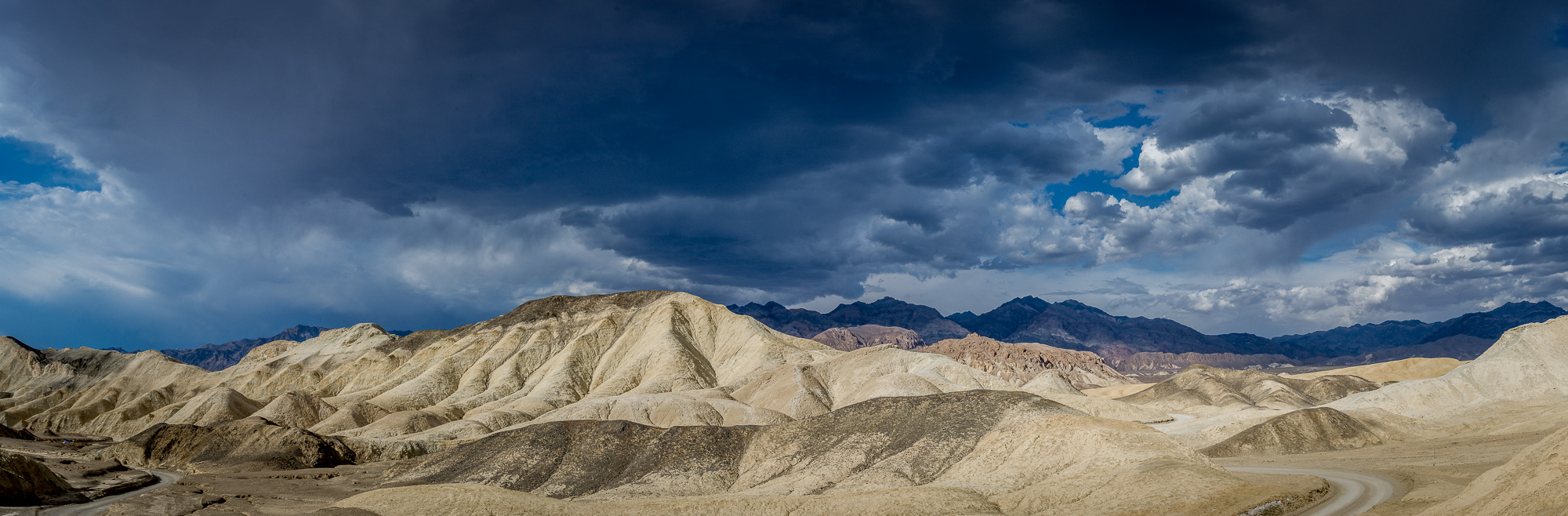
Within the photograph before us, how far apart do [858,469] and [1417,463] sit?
121ft

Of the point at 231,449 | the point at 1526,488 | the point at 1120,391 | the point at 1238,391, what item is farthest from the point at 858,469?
the point at 1120,391

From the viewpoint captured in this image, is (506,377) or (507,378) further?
(506,377)

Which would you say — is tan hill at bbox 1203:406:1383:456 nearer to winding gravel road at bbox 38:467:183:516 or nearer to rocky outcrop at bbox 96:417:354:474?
rocky outcrop at bbox 96:417:354:474

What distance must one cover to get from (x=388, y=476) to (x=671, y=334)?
64.1 m

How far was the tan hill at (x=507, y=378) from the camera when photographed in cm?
8706

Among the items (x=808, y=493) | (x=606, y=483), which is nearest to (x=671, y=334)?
(x=606, y=483)

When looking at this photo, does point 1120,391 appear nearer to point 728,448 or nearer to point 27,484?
point 728,448

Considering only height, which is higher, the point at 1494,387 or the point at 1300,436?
the point at 1494,387

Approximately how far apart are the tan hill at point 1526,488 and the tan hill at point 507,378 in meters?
53.0

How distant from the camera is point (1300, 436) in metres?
69.4

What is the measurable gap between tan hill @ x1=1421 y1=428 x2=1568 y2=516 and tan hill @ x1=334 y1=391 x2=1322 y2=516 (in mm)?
8026

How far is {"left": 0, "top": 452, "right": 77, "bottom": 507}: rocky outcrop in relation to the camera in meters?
43.5

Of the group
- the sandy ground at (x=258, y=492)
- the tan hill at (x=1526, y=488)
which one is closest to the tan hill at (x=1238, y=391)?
the tan hill at (x=1526, y=488)

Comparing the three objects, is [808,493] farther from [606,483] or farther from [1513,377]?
[1513,377]
